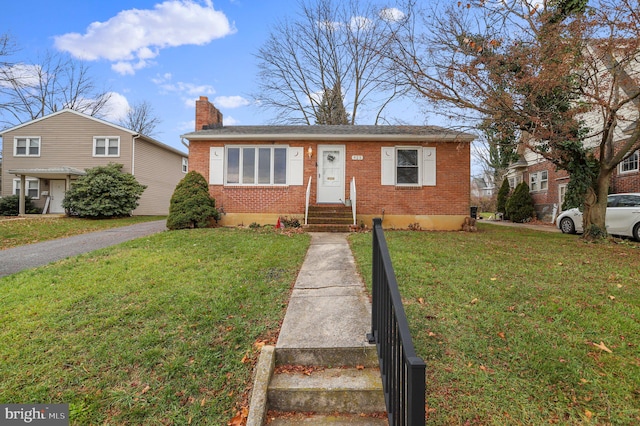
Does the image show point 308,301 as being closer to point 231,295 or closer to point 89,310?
point 231,295

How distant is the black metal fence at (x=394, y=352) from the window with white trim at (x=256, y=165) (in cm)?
819

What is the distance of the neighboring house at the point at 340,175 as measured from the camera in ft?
34.1

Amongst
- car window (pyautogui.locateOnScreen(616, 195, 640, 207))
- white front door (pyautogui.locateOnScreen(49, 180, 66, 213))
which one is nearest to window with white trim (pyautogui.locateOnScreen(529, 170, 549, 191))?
car window (pyautogui.locateOnScreen(616, 195, 640, 207))

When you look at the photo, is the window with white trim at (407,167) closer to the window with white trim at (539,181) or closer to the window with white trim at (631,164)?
the window with white trim at (631,164)

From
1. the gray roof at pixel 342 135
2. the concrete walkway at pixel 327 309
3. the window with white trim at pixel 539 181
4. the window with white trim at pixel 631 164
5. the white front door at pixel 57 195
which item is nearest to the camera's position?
the concrete walkway at pixel 327 309

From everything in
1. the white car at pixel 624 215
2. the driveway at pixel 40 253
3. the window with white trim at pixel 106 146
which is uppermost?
the window with white trim at pixel 106 146

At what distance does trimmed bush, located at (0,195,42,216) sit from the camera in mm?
16844

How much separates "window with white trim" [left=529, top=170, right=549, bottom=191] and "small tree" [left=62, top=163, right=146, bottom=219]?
2321 centimetres

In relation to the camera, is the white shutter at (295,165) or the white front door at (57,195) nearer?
the white shutter at (295,165)

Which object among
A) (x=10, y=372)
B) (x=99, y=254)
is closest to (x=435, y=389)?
(x=10, y=372)

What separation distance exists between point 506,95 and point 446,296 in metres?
6.09

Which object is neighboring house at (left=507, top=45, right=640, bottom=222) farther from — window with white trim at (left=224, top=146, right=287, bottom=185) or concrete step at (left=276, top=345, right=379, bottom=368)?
concrete step at (left=276, top=345, right=379, bottom=368)

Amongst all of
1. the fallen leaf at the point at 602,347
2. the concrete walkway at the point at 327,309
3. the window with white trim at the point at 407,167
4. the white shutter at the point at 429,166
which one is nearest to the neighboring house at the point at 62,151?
the window with white trim at the point at 407,167

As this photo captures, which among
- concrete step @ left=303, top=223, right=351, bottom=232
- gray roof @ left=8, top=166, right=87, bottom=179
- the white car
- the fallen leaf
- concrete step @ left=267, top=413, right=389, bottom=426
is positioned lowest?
concrete step @ left=267, top=413, right=389, bottom=426
